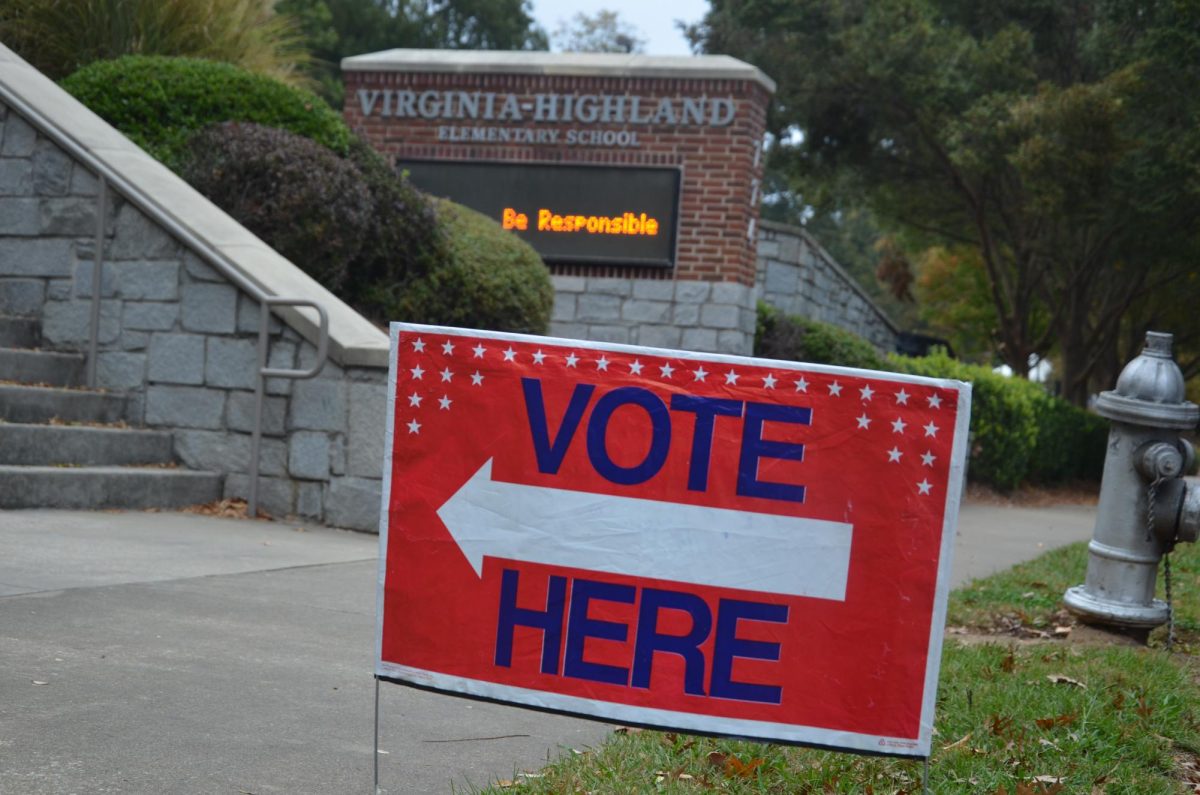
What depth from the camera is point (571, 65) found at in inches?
611

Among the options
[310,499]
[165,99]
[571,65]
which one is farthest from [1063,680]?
[571,65]

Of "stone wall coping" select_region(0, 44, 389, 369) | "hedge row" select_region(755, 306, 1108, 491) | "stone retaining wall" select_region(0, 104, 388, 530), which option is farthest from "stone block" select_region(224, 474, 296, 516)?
"hedge row" select_region(755, 306, 1108, 491)

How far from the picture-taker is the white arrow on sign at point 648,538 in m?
3.35

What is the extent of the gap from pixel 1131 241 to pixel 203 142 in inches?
711

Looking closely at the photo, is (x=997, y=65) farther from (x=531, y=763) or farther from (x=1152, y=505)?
(x=531, y=763)

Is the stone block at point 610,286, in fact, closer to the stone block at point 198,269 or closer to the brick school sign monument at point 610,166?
the brick school sign monument at point 610,166

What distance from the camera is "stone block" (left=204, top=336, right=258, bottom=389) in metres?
8.31

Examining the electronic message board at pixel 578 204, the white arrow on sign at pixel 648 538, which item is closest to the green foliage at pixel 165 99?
the electronic message board at pixel 578 204

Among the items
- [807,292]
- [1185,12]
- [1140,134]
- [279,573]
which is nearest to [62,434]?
[279,573]

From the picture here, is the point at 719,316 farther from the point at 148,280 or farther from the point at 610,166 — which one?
the point at 148,280

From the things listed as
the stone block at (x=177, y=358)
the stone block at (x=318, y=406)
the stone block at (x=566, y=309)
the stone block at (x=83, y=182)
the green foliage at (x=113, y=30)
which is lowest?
the stone block at (x=318, y=406)

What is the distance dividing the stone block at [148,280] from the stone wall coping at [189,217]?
0.27 meters

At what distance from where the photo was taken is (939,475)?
3.32 m

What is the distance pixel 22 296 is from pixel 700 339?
25.9 feet
